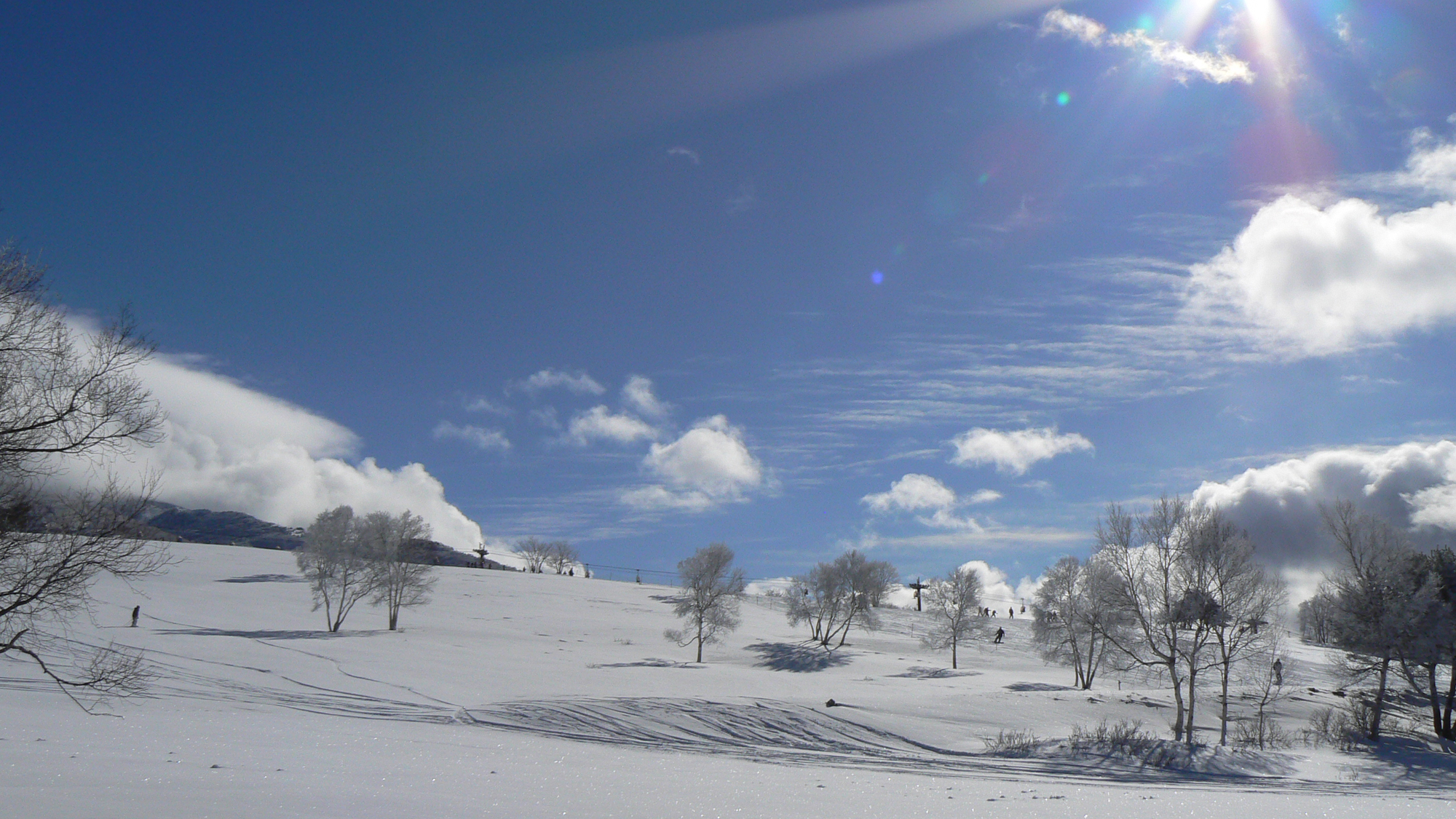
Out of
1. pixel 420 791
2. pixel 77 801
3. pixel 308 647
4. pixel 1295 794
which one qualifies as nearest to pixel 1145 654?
pixel 1295 794

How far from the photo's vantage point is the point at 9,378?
1306cm

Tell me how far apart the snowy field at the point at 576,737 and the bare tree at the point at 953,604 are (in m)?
7.11

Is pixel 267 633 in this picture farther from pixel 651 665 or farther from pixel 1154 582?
pixel 1154 582

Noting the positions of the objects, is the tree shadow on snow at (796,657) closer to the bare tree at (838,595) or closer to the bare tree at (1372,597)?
the bare tree at (838,595)

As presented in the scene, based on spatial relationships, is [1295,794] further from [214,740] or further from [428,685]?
[428,685]

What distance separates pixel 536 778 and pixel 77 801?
254 inches

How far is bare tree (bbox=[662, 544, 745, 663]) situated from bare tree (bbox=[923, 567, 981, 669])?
16.8 meters

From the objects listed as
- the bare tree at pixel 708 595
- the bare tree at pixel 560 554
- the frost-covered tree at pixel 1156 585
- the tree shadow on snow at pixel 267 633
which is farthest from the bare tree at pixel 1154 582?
the bare tree at pixel 560 554

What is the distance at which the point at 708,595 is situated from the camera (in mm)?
54312

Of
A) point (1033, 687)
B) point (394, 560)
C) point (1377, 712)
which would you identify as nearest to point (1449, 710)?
point (1377, 712)

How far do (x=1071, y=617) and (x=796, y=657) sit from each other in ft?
59.0

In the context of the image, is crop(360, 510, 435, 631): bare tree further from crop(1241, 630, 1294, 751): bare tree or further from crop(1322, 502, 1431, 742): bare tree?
crop(1322, 502, 1431, 742): bare tree

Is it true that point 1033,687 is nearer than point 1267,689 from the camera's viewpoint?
No

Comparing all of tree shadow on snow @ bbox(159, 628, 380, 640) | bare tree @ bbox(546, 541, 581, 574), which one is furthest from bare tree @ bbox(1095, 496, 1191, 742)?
bare tree @ bbox(546, 541, 581, 574)
